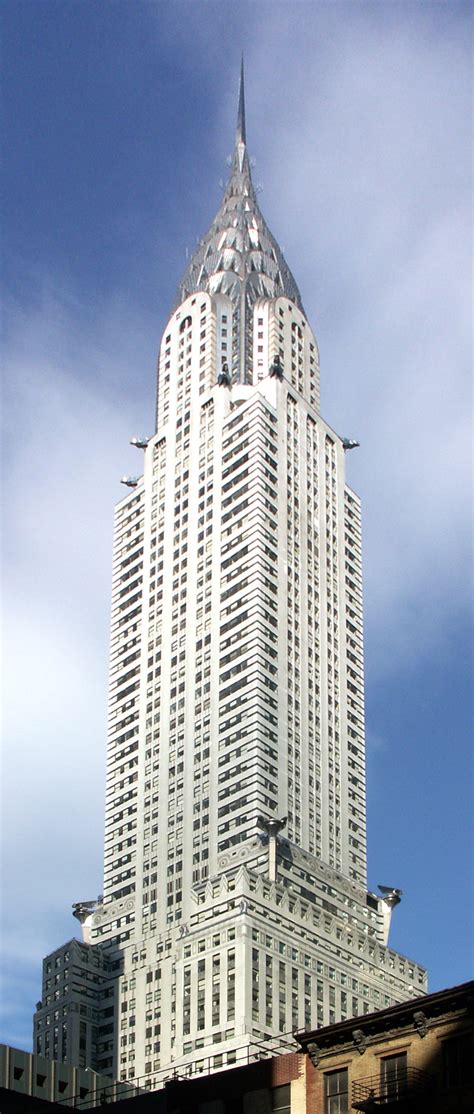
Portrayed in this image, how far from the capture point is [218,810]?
19775cm

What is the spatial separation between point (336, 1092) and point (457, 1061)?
7.27 meters

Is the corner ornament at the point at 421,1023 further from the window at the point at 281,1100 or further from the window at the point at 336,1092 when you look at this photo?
the window at the point at 281,1100

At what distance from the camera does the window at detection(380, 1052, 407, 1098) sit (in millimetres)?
73812

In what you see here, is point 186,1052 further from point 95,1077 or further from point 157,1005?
point 95,1077

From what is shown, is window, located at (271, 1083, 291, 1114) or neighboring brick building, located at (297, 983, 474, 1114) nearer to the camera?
neighboring brick building, located at (297, 983, 474, 1114)

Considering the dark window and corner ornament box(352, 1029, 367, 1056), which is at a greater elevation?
corner ornament box(352, 1029, 367, 1056)

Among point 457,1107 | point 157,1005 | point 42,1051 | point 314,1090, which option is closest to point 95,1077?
point 314,1090

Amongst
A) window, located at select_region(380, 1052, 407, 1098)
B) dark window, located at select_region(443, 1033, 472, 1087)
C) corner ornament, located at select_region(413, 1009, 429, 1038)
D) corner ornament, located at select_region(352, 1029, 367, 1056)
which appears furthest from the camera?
corner ornament, located at select_region(352, 1029, 367, 1056)

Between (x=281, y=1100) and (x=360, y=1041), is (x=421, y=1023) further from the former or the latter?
(x=281, y=1100)

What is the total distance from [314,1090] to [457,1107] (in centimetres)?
876

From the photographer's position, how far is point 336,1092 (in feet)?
253

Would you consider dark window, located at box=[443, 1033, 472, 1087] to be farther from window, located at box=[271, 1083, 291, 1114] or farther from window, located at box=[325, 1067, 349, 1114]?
window, located at box=[271, 1083, 291, 1114]

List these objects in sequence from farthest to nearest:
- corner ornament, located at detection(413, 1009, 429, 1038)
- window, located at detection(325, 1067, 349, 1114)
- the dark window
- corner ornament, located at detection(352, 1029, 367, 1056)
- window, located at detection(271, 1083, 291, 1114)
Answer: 1. window, located at detection(271, 1083, 291, 1114)
2. corner ornament, located at detection(352, 1029, 367, 1056)
3. window, located at detection(325, 1067, 349, 1114)
4. corner ornament, located at detection(413, 1009, 429, 1038)
5. the dark window

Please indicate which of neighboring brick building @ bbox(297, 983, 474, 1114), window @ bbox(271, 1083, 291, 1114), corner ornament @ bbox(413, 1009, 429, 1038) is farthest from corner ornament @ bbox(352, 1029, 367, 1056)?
Answer: window @ bbox(271, 1083, 291, 1114)
